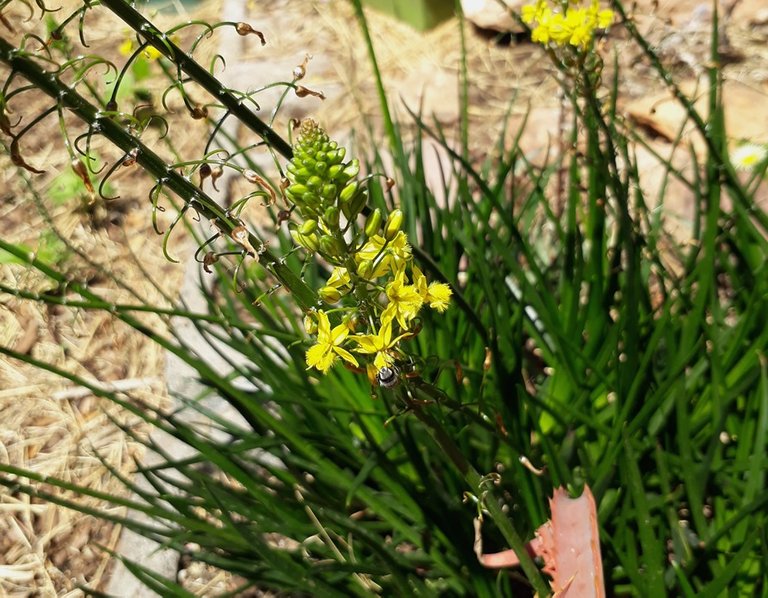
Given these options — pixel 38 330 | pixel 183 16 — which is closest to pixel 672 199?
pixel 38 330

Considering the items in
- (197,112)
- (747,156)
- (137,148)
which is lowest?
(137,148)

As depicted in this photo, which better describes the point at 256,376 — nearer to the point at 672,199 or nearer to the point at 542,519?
the point at 542,519

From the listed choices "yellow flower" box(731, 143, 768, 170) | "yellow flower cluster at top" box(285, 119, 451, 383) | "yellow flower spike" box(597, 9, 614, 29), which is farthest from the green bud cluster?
"yellow flower" box(731, 143, 768, 170)

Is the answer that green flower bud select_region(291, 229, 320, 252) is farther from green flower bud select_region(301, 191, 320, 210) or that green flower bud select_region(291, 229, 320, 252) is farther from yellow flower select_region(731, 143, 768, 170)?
yellow flower select_region(731, 143, 768, 170)

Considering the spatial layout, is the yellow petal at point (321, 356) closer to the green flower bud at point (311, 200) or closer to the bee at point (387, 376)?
the bee at point (387, 376)

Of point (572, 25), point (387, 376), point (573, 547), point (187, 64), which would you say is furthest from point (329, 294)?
point (572, 25)

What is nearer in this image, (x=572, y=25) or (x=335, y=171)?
(x=335, y=171)

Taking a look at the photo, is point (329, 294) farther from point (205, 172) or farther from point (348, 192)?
point (205, 172)
